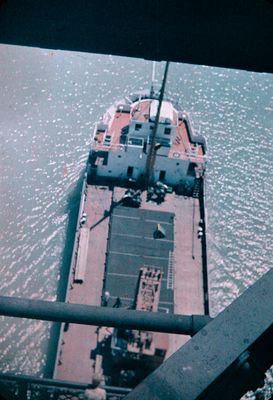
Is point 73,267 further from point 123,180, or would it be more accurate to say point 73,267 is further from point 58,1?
point 58,1

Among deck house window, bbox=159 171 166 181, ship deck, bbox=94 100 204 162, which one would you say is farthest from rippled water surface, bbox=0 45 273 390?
deck house window, bbox=159 171 166 181

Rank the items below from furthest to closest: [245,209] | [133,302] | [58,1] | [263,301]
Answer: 1. [245,209]
2. [133,302]
3. [58,1]
4. [263,301]

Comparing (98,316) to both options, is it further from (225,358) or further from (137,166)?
(137,166)

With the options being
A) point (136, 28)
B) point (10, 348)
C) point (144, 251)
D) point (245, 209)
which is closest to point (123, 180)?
point (144, 251)

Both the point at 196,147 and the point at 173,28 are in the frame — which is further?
the point at 196,147

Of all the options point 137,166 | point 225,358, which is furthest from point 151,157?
point 225,358

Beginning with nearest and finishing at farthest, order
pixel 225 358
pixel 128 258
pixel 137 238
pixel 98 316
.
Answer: pixel 225 358 → pixel 98 316 → pixel 128 258 → pixel 137 238

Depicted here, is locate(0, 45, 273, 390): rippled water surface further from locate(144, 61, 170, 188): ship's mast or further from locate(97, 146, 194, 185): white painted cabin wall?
locate(144, 61, 170, 188): ship's mast
